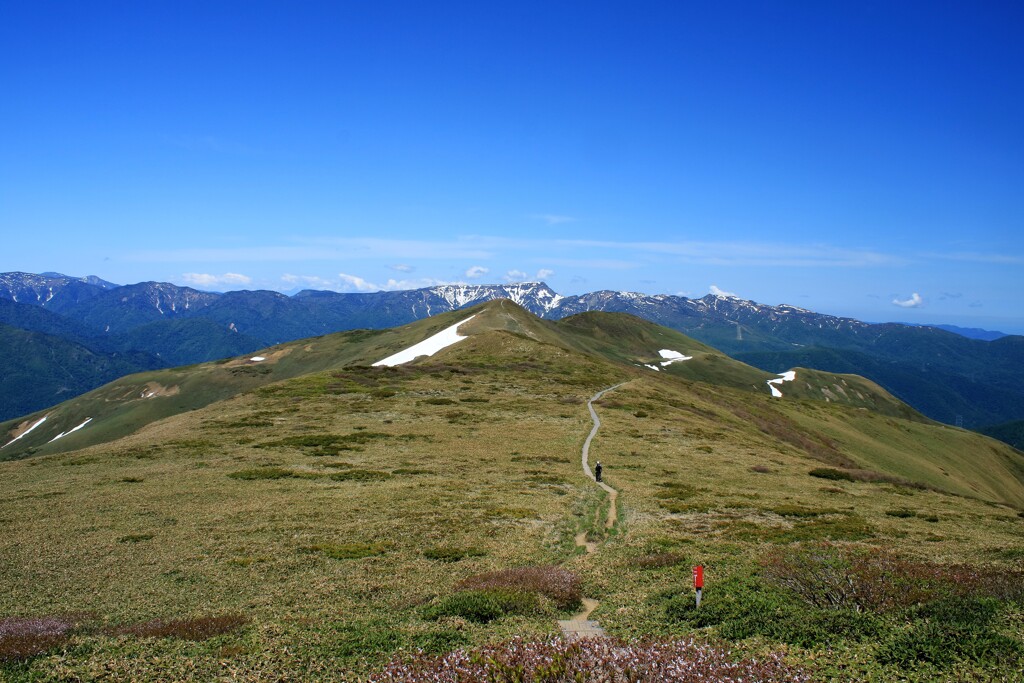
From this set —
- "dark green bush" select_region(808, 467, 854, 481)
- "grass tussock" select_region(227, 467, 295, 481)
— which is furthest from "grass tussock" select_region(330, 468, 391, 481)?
"dark green bush" select_region(808, 467, 854, 481)

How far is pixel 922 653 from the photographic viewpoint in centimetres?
1298

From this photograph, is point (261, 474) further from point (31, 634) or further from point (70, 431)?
point (70, 431)

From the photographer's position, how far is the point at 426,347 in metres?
146

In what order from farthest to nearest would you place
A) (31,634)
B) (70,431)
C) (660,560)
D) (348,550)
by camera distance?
(70,431), (348,550), (660,560), (31,634)

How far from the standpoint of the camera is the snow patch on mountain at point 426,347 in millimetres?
140000

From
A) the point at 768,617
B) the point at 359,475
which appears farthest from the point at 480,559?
the point at 359,475

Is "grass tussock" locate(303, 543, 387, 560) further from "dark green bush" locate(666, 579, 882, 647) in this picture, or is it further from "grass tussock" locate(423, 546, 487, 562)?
"dark green bush" locate(666, 579, 882, 647)

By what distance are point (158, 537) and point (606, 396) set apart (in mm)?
70822

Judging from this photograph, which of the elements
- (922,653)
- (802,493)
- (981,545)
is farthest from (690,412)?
(922,653)

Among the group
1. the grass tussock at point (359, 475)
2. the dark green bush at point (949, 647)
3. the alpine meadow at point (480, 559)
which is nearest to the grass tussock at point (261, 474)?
the alpine meadow at point (480, 559)

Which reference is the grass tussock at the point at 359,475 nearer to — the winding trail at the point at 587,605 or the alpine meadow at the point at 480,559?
the alpine meadow at the point at 480,559

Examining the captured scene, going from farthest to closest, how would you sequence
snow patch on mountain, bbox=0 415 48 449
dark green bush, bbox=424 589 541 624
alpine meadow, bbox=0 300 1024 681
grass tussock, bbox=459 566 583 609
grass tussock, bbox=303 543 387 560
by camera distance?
snow patch on mountain, bbox=0 415 48 449, grass tussock, bbox=303 543 387 560, grass tussock, bbox=459 566 583 609, dark green bush, bbox=424 589 541 624, alpine meadow, bbox=0 300 1024 681

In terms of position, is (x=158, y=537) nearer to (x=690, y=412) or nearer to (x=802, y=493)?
(x=802, y=493)

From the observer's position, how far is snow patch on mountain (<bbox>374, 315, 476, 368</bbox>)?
140 metres
